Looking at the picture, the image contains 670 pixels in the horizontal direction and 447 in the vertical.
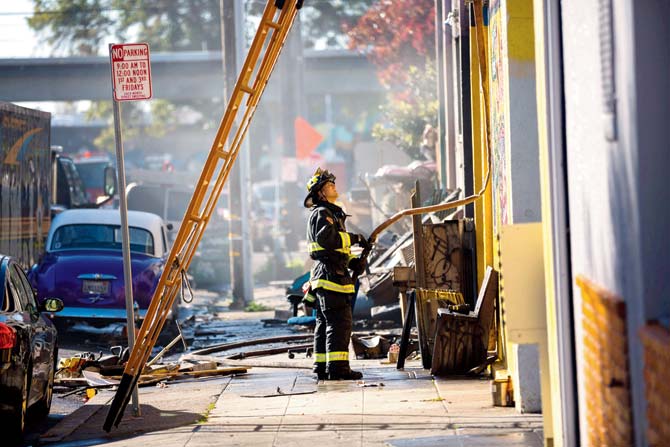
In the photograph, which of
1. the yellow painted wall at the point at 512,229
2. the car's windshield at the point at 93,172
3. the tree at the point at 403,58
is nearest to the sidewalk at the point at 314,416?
the yellow painted wall at the point at 512,229

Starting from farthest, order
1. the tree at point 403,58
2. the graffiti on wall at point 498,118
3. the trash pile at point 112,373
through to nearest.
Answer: the tree at point 403,58, the trash pile at point 112,373, the graffiti on wall at point 498,118

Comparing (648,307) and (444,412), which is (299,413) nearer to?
(444,412)

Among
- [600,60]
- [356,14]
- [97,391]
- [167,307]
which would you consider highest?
[356,14]

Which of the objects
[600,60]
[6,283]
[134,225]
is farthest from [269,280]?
[600,60]

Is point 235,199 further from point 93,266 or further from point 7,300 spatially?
point 7,300

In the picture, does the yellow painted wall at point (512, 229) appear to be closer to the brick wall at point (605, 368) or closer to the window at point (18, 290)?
the brick wall at point (605, 368)

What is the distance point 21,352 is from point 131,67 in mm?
2400

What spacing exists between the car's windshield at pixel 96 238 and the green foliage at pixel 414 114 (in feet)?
42.7

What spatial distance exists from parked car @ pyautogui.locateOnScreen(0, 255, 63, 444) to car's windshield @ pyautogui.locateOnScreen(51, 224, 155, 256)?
6959 mm

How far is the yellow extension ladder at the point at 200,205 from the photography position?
9078 millimetres

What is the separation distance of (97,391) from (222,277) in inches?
719

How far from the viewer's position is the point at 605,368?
592 centimetres

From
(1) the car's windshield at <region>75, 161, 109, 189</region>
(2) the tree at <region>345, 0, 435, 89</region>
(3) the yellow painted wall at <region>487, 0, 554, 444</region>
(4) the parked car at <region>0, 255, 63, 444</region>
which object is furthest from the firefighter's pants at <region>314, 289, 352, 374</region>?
(2) the tree at <region>345, 0, 435, 89</region>

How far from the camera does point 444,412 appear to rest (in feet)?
30.7
